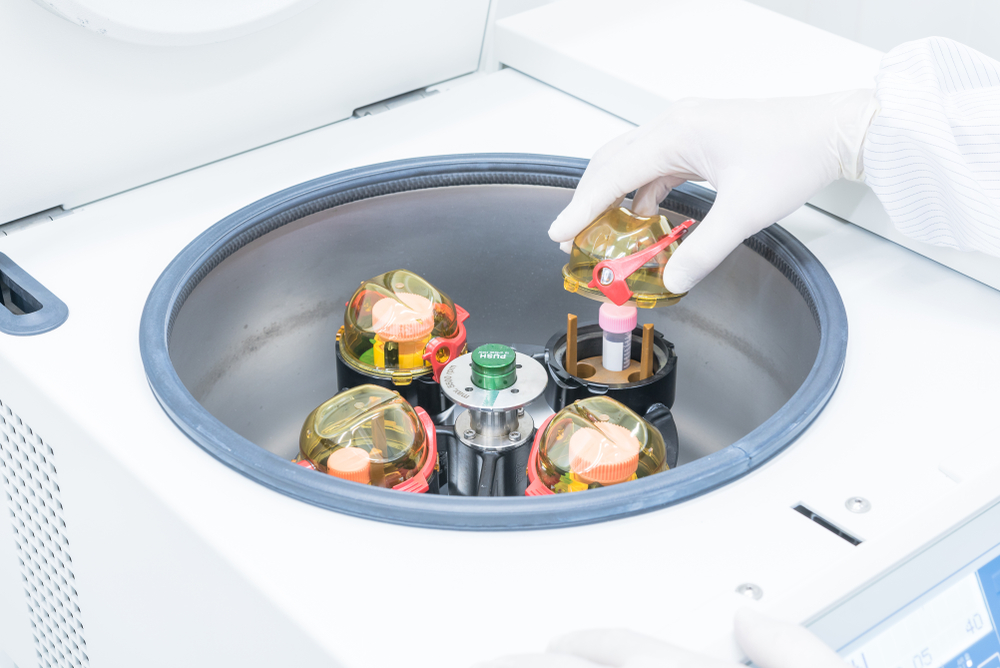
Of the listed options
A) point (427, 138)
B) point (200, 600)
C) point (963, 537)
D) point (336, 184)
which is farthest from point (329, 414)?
point (963, 537)

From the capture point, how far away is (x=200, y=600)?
0.89 metres

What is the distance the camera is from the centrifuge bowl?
123 centimetres

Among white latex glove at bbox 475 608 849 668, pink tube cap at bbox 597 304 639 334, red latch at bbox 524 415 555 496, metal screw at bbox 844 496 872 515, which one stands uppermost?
white latex glove at bbox 475 608 849 668

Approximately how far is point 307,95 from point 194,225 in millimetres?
287

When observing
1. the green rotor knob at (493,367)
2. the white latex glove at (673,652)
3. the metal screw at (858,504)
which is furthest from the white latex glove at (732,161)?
the white latex glove at (673,652)

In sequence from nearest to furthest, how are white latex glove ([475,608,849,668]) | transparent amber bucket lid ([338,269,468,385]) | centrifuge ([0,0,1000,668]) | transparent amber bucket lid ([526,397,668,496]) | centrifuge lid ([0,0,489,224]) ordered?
white latex glove ([475,608,849,668])
centrifuge ([0,0,1000,668])
transparent amber bucket lid ([526,397,668,496])
centrifuge lid ([0,0,489,224])
transparent amber bucket lid ([338,269,468,385])

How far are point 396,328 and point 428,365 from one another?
0.08 metres

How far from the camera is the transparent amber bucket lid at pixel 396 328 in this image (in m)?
1.27

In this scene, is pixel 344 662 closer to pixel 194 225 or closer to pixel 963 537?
pixel 963 537

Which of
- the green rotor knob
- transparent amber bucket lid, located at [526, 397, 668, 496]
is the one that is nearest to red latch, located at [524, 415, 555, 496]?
transparent amber bucket lid, located at [526, 397, 668, 496]

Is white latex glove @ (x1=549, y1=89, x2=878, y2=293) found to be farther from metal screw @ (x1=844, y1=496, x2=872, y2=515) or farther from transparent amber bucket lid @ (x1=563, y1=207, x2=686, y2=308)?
metal screw @ (x1=844, y1=496, x2=872, y2=515)

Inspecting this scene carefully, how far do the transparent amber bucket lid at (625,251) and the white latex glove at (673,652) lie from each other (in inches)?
23.1

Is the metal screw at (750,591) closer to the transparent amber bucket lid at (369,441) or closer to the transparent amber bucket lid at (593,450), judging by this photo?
the transparent amber bucket lid at (593,450)

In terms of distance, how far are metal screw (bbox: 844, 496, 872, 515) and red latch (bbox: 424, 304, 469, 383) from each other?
1.84 feet
